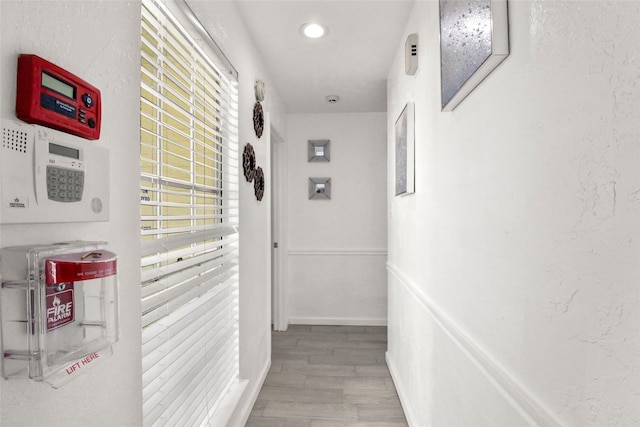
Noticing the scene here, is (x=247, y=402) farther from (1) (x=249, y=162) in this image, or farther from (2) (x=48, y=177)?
(2) (x=48, y=177)

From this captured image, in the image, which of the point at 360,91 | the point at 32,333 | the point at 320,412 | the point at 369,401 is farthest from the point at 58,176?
the point at 360,91

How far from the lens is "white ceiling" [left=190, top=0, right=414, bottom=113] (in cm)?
203

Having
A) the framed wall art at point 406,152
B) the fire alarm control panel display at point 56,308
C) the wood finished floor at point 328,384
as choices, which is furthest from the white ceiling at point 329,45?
the wood finished floor at point 328,384

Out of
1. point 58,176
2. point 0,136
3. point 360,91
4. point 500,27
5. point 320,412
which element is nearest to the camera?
point 0,136

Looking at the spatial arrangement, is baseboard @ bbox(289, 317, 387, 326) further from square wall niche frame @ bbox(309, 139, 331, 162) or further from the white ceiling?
the white ceiling

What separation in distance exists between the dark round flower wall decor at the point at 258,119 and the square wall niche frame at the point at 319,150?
1550 millimetres

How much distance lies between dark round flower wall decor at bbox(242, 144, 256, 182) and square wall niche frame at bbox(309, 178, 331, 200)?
1.83m

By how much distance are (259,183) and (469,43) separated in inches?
66.3

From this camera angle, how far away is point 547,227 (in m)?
0.76

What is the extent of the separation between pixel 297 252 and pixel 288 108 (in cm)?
160

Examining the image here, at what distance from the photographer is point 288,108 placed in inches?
157

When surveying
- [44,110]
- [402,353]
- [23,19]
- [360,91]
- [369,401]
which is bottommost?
[369,401]

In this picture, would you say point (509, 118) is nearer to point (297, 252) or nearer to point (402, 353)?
point (402, 353)

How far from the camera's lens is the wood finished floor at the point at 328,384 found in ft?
7.50
